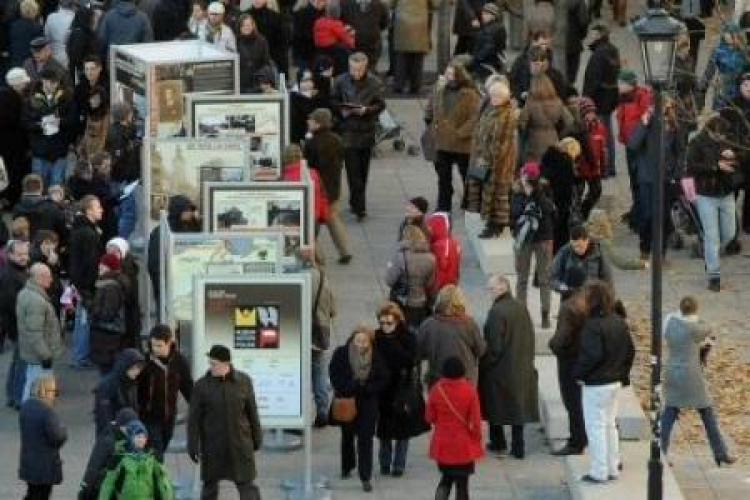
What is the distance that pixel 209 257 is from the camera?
24.5m

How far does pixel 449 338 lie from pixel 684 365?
2004 mm

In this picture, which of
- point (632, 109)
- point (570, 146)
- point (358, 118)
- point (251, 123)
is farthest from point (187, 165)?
point (632, 109)

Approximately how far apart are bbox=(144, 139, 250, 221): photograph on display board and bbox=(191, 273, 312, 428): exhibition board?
4320mm

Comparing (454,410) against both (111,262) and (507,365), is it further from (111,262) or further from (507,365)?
(111,262)

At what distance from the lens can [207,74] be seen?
30031 millimetres

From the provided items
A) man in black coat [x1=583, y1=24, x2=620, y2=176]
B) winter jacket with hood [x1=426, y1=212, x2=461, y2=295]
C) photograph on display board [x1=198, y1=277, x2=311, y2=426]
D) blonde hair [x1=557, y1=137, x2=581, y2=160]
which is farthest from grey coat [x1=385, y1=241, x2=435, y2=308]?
man in black coat [x1=583, y1=24, x2=620, y2=176]

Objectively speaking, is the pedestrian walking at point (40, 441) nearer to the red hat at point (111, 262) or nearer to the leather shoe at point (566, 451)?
the red hat at point (111, 262)

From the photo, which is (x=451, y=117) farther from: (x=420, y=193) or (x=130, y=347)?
(x=130, y=347)

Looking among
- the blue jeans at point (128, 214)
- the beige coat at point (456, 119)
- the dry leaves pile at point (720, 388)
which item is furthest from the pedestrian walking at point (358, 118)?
the dry leaves pile at point (720, 388)

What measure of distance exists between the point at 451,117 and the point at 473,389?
8.60 metres

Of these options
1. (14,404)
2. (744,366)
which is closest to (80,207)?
(14,404)

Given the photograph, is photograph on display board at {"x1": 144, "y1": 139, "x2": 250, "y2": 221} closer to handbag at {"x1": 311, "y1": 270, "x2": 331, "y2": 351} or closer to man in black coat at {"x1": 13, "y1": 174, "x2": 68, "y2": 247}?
man in black coat at {"x1": 13, "y1": 174, "x2": 68, "y2": 247}

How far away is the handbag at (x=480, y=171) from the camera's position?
1155 inches

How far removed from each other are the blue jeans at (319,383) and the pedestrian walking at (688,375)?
295 centimetres
